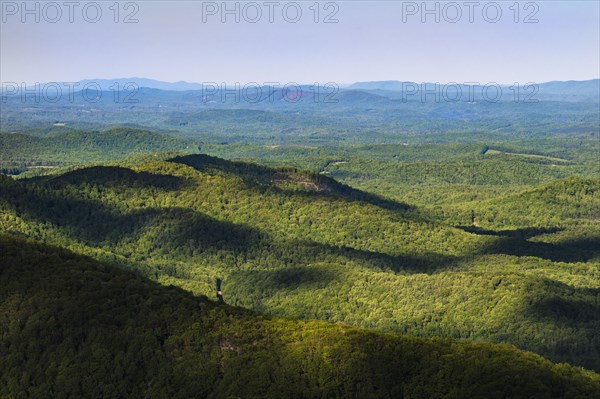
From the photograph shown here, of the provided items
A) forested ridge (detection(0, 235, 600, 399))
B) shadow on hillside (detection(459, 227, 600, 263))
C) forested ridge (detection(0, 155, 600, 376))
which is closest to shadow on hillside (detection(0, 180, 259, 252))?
forested ridge (detection(0, 155, 600, 376))

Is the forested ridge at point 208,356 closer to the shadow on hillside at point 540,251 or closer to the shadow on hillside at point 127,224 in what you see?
the shadow on hillside at point 127,224

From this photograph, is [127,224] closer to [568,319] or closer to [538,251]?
[538,251]

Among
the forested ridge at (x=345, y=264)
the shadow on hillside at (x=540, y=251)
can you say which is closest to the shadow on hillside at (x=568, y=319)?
the forested ridge at (x=345, y=264)

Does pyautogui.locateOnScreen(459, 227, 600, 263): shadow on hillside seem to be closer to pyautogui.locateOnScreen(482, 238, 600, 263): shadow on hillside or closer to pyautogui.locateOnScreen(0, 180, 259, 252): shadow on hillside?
pyautogui.locateOnScreen(482, 238, 600, 263): shadow on hillside

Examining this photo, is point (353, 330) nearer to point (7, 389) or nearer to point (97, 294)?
point (97, 294)

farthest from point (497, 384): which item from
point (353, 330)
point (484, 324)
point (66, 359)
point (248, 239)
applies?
point (248, 239)
